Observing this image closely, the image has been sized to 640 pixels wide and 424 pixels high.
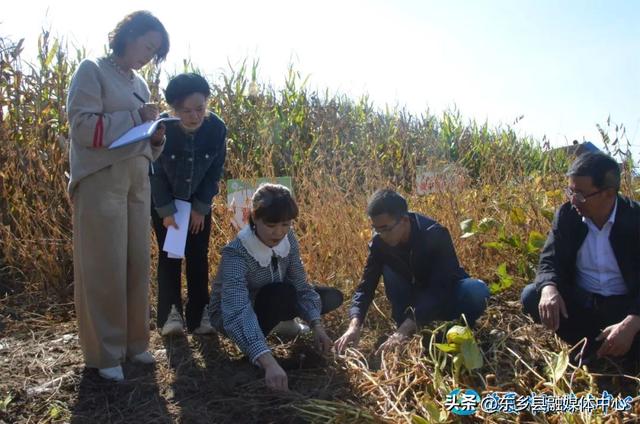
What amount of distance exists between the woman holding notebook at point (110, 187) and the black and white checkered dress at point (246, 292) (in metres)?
0.36

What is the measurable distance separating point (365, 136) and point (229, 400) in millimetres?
4934

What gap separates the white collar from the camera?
2652 mm

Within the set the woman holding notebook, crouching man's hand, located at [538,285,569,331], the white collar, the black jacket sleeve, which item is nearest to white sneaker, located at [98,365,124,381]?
the woman holding notebook

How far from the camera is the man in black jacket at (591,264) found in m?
2.48

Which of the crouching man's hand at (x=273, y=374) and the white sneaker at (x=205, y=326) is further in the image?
the white sneaker at (x=205, y=326)

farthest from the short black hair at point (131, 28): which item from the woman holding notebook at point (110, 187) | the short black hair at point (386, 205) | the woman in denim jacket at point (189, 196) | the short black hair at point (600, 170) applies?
the short black hair at point (600, 170)

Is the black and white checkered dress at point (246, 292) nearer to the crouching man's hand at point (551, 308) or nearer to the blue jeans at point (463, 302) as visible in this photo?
the blue jeans at point (463, 302)

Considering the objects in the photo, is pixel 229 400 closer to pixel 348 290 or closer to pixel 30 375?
pixel 30 375

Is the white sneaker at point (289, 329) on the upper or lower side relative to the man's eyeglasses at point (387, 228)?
lower

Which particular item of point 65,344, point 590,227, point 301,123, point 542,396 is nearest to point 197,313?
point 65,344

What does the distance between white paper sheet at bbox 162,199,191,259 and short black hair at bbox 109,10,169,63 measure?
0.78 metres

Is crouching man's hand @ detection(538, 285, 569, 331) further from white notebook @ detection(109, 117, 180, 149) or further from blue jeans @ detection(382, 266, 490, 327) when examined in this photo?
white notebook @ detection(109, 117, 180, 149)

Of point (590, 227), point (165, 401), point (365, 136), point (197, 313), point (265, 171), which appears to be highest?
point (365, 136)

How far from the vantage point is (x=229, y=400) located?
2393 millimetres
